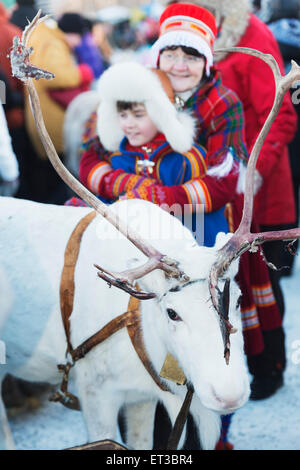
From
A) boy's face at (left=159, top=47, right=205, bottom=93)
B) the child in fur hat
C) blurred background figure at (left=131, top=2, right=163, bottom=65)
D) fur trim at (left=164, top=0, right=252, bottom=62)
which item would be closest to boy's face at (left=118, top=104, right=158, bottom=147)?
the child in fur hat

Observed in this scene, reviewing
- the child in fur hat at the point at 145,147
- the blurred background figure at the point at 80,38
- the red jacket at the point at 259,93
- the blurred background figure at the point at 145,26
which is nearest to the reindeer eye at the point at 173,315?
the child in fur hat at the point at 145,147

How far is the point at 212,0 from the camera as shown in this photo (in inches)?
120

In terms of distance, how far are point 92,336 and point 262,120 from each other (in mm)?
1499

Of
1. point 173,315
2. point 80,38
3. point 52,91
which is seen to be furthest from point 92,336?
point 80,38

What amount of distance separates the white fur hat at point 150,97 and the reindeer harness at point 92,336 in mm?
453

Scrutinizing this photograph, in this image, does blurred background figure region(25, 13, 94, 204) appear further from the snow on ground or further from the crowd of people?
the snow on ground

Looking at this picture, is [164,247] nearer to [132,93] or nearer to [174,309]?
[174,309]

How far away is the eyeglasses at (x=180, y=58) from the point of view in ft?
8.52

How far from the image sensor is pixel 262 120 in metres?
3.11

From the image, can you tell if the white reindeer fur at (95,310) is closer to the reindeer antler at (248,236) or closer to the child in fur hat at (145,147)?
the reindeer antler at (248,236)

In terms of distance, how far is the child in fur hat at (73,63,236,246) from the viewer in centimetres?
245
